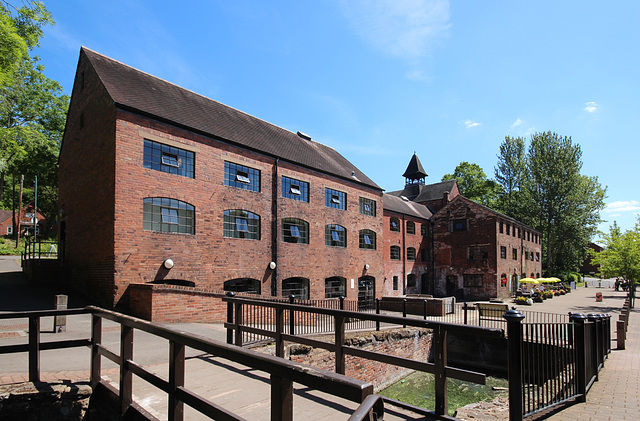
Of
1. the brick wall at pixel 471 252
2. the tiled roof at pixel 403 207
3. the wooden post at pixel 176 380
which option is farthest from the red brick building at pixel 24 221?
the wooden post at pixel 176 380

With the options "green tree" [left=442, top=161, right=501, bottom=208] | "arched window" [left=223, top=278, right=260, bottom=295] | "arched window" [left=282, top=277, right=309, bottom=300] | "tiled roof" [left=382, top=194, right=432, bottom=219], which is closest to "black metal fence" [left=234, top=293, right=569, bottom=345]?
"arched window" [left=282, top=277, right=309, bottom=300]

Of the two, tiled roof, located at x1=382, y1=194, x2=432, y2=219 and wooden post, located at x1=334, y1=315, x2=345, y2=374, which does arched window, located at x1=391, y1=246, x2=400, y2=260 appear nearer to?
tiled roof, located at x1=382, y1=194, x2=432, y2=219

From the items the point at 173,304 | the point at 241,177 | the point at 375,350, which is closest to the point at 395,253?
the point at 241,177

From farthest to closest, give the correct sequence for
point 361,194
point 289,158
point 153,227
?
point 361,194
point 289,158
point 153,227

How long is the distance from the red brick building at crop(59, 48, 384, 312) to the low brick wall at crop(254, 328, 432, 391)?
6931 millimetres

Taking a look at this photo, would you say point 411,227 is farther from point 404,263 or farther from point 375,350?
point 375,350

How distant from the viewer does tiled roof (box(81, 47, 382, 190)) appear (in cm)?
1473

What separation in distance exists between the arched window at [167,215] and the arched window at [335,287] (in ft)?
31.9

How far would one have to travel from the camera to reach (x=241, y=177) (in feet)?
56.9

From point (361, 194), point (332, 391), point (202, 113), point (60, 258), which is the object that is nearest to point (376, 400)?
point (332, 391)

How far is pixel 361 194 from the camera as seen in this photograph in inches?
1001

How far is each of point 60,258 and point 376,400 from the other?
800 inches

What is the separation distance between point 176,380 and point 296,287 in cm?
1704

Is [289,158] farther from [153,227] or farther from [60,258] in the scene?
[60,258]
